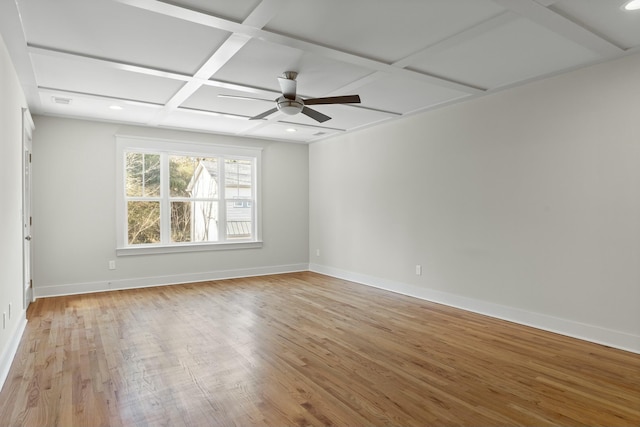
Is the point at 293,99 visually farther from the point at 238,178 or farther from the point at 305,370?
the point at 238,178

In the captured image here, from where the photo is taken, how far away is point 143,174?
6.03 meters

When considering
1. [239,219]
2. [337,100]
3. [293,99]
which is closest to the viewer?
[337,100]

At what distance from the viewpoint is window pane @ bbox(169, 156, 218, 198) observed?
629 cm

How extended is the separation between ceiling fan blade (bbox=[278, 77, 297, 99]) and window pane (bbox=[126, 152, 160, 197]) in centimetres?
335

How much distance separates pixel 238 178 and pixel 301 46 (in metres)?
4.21

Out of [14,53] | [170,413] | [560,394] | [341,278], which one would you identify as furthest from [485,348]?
[14,53]

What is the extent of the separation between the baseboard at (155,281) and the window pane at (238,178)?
4.51 ft

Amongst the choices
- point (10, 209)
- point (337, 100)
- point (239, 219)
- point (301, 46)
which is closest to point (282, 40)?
point (301, 46)

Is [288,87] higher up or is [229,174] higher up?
[288,87]

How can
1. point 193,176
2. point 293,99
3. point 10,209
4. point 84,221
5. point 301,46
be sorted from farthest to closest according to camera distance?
point 193,176, point 84,221, point 293,99, point 10,209, point 301,46

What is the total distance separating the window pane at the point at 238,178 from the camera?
268 inches

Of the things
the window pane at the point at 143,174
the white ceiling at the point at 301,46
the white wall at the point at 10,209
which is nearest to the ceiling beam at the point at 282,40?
the white ceiling at the point at 301,46

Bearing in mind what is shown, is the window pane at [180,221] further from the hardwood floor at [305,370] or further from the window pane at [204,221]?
the hardwood floor at [305,370]

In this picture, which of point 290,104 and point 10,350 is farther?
point 290,104
